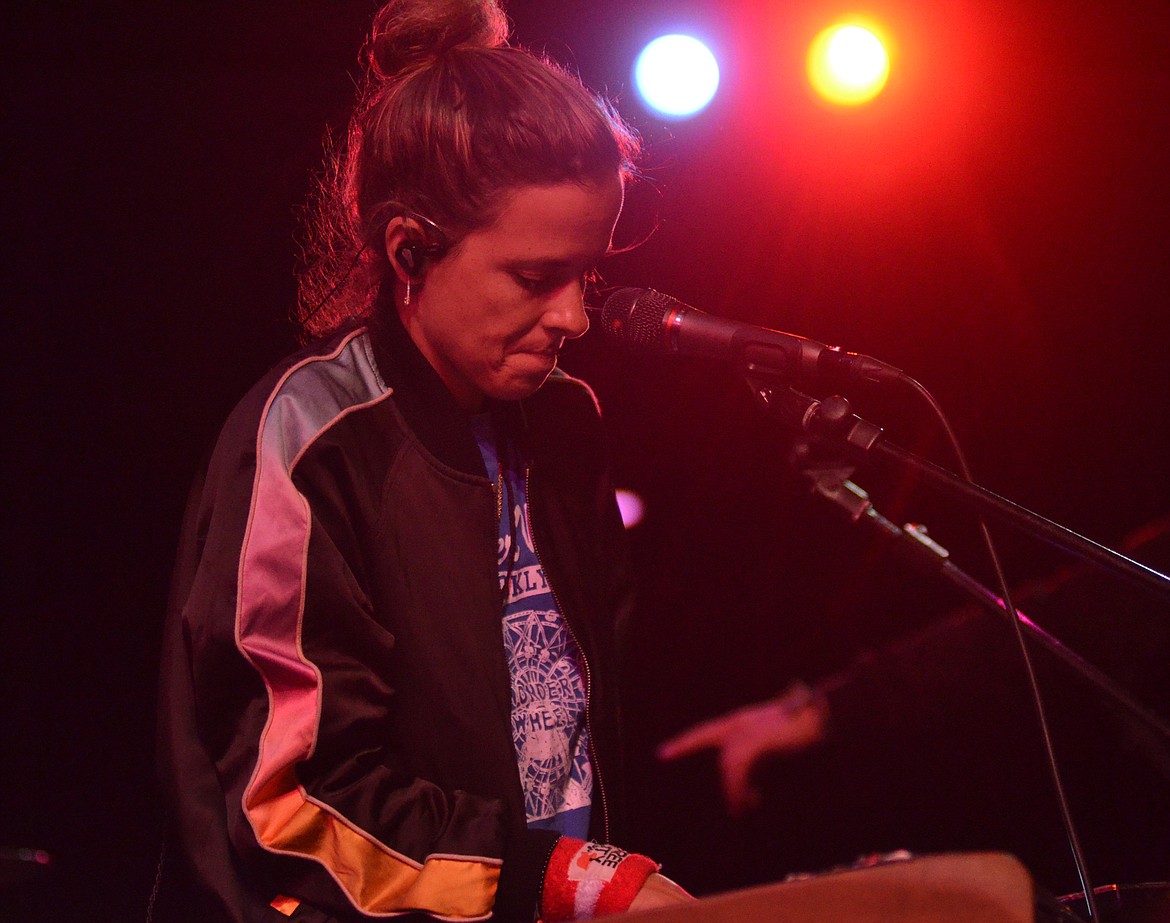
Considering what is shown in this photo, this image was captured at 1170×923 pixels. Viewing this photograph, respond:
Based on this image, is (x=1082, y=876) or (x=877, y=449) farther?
(x=877, y=449)

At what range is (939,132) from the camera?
256cm

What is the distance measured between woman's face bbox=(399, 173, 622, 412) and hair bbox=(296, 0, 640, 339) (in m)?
0.03

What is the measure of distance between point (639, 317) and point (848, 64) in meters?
1.71

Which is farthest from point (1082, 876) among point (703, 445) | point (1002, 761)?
point (703, 445)

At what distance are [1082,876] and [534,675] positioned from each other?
0.76m

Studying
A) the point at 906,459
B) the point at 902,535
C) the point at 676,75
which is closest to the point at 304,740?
the point at 906,459

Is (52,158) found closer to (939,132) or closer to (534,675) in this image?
(534,675)

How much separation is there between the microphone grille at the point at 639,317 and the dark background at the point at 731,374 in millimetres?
686

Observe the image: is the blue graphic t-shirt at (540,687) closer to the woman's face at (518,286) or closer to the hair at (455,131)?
the woman's face at (518,286)

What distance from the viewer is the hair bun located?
1.33 meters

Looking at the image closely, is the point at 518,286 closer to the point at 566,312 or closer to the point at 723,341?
the point at 566,312

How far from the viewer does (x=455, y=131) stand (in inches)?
47.7

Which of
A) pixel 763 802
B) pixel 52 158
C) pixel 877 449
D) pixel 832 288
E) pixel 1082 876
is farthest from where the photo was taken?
pixel 832 288

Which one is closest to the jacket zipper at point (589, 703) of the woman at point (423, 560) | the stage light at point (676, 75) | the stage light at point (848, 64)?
the woman at point (423, 560)
